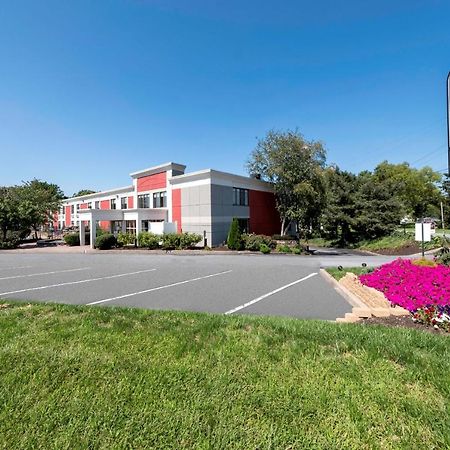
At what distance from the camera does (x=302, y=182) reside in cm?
2566

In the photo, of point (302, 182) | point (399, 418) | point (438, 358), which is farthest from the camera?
point (302, 182)

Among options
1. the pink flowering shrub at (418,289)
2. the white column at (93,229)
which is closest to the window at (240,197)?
the white column at (93,229)

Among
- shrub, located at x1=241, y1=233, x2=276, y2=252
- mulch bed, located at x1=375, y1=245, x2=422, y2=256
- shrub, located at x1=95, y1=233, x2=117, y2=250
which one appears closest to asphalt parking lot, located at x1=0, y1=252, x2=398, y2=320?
shrub, located at x1=241, y1=233, x2=276, y2=252

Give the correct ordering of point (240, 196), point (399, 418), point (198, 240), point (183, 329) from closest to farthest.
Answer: point (399, 418), point (183, 329), point (198, 240), point (240, 196)

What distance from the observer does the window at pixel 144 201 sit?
31.2 meters

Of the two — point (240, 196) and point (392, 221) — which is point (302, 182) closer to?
point (240, 196)

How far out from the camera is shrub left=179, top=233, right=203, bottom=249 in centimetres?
2395

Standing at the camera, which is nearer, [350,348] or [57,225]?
[350,348]

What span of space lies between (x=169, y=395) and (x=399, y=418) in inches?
86.6

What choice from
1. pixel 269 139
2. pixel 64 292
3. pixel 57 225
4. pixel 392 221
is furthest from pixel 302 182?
pixel 57 225

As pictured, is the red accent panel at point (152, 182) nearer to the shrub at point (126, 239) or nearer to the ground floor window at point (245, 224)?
the shrub at point (126, 239)

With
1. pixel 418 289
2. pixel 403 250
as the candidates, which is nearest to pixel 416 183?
pixel 403 250

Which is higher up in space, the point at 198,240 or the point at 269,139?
the point at 269,139

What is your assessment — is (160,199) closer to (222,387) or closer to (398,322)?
(398,322)
